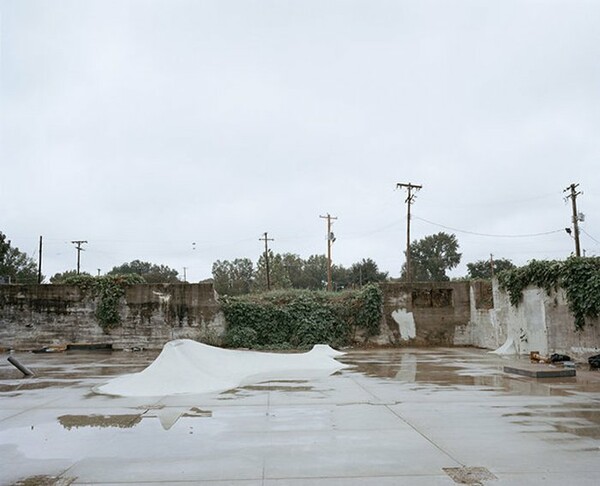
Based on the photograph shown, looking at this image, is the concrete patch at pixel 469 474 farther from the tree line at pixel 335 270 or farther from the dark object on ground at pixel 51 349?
the tree line at pixel 335 270

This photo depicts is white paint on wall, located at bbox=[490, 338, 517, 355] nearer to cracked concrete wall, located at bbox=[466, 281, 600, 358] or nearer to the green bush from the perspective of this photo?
cracked concrete wall, located at bbox=[466, 281, 600, 358]

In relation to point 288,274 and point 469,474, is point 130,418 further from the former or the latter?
point 288,274

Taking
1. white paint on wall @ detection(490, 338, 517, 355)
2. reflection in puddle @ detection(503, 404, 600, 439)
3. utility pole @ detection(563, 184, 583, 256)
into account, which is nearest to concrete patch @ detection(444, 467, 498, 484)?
reflection in puddle @ detection(503, 404, 600, 439)

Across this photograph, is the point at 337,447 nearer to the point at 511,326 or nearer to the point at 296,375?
the point at 296,375

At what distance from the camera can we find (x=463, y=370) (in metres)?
12.5

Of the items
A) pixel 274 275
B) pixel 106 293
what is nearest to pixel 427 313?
pixel 106 293

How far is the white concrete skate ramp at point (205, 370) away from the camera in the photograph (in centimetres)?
927

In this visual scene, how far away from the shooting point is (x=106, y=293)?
21.0m

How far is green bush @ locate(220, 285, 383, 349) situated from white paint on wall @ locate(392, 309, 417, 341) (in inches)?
31.2

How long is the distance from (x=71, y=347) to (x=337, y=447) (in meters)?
17.9

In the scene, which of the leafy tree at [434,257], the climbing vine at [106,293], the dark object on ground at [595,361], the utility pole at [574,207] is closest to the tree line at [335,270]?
the leafy tree at [434,257]

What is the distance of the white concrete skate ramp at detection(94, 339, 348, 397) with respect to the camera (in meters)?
9.27

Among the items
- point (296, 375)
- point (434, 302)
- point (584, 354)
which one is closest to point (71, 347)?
point (296, 375)

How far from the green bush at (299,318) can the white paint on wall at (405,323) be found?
2.60 feet
